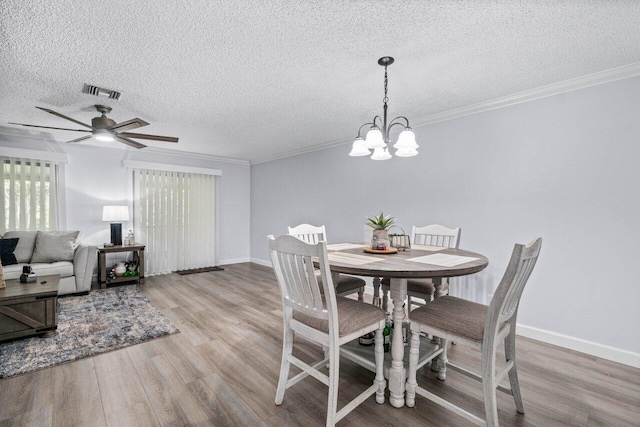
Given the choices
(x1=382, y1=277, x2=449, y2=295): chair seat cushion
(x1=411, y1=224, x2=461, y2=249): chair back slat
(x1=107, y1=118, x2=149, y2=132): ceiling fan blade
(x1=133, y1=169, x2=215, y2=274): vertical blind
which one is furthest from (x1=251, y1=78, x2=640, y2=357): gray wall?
(x1=133, y1=169, x2=215, y2=274): vertical blind

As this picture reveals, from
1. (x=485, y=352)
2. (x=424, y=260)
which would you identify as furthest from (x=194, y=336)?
(x=485, y=352)

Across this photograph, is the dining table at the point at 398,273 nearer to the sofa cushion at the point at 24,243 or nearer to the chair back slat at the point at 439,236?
the chair back slat at the point at 439,236

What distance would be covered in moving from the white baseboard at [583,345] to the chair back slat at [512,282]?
1.66 metres

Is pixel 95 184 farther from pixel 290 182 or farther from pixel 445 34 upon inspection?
pixel 445 34

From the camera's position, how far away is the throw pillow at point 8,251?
363cm

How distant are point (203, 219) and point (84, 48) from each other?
4.24 metres

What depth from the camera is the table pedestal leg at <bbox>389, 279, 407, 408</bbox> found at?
1690 mm

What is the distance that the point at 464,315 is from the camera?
1588mm

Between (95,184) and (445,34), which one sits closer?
(445,34)

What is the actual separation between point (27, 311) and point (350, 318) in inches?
120

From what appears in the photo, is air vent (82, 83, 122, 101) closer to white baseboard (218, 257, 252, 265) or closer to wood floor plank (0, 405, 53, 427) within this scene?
wood floor plank (0, 405, 53, 427)

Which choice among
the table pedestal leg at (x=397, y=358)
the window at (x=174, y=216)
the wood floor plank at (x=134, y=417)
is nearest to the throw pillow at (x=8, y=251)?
the window at (x=174, y=216)

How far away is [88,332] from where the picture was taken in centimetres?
273

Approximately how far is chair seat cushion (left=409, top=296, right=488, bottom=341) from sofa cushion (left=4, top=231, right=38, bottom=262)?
5.11m
